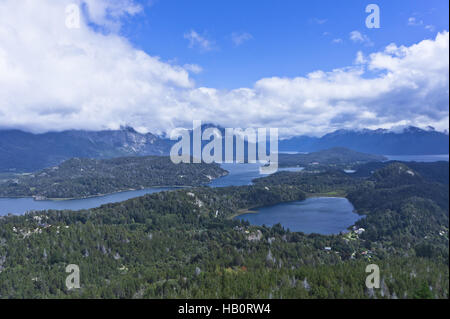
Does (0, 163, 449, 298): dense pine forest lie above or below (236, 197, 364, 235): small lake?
above

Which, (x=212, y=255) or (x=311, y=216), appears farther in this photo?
(x=311, y=216)

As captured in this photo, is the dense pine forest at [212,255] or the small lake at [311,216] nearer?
the dense pine forest at [212,255]

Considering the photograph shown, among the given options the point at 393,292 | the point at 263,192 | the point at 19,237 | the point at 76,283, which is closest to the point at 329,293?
the point at 393,292

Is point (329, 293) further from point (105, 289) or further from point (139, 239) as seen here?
point (139, 239)

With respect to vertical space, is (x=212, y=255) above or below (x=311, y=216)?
above
